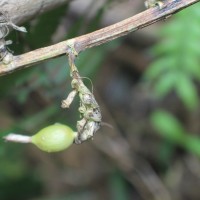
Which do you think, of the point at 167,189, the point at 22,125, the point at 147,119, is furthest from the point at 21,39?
the point at 147,119

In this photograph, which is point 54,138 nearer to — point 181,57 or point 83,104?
point 83,104

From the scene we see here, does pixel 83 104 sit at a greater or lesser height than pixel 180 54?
lesser

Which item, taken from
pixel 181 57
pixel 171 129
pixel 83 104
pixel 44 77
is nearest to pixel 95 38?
pixel 83 104

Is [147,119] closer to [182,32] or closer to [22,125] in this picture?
[182,32]

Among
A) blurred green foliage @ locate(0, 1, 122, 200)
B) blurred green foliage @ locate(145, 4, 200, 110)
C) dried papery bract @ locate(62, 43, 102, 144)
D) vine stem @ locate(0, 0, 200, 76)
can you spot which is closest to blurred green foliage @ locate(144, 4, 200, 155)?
blurred green foliage @ locate(145, 4, 200, 110)

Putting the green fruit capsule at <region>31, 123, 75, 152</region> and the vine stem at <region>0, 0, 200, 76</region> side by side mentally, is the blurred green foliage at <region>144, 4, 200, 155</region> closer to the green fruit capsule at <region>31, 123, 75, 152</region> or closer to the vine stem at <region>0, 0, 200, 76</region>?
the vine stem at <region>0, 0, 200, 76</region>
